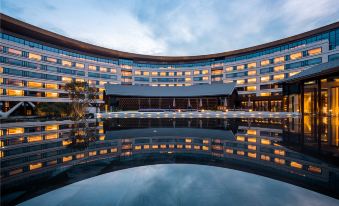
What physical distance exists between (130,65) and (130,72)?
3.02 meters

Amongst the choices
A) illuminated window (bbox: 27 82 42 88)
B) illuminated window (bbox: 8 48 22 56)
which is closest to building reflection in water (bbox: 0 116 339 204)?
illuminated window (bbox: 27 82 42 88)

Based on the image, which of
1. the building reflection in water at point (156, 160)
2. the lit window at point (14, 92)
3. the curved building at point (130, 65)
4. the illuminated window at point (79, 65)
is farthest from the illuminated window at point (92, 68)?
the building reflection in water at point (156, 160)

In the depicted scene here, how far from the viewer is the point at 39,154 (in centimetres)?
694

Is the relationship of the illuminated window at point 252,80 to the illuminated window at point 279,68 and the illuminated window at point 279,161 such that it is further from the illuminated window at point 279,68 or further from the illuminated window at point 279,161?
the illuminated window at point 279,161

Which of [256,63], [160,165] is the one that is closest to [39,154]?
[160,165]

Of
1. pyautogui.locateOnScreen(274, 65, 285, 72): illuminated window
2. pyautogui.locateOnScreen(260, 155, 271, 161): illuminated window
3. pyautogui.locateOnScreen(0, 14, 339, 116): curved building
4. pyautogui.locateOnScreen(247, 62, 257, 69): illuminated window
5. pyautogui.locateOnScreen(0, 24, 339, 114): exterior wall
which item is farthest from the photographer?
pyautogui.locateOnScreen(247, 62, 257, 69): illuminated window

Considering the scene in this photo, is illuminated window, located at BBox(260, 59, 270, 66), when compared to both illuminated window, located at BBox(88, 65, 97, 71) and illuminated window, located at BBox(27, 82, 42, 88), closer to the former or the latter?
illuminated window, located at BBox(88, 65, 97, 71)

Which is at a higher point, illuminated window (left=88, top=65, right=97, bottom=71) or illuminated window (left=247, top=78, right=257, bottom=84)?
illuminated window (left=88, top=65, right=97, bottom=71)

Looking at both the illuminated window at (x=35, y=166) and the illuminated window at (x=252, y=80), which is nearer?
the illuminated window at (x=35, y=166)

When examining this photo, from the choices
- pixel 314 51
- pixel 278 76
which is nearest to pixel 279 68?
pixel 278 76

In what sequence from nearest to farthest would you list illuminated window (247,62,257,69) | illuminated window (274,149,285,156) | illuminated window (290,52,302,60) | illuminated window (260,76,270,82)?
1. illuminated window (274,149,285,156)
2. illuminated window (290,52,302,60)
3. illuminated window (260,76,270,82)
4. illuminated window (247,62,257,69)

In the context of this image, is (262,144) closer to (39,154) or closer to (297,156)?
(297,156)

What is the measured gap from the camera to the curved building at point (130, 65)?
1773 inches

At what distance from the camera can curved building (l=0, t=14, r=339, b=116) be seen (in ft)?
148
